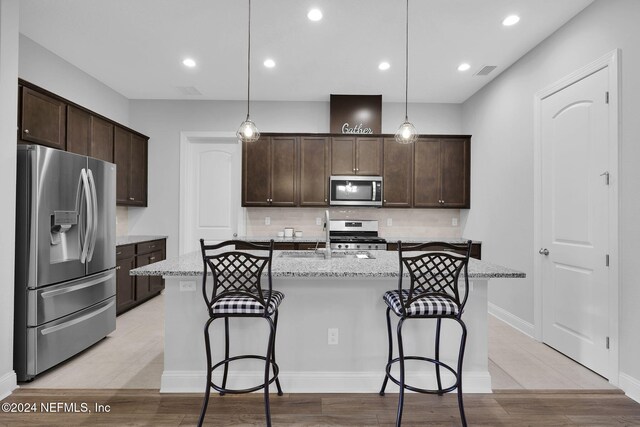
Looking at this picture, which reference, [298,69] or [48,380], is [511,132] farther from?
[48,380]

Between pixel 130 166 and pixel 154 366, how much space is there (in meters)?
2.97

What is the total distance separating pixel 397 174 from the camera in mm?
4863

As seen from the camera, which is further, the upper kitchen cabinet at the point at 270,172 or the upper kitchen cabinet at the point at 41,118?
the upper kitchen cabinet at the point at 270,172

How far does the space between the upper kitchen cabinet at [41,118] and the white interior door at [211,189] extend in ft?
6.20

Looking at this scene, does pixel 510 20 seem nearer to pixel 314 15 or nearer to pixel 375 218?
pixel 314 15

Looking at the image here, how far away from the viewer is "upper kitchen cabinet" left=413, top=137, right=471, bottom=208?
488cm

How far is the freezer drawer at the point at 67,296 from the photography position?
244 cm

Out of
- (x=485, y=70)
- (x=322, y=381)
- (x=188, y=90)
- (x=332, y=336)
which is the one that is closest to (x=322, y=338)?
(x=332, y=336)

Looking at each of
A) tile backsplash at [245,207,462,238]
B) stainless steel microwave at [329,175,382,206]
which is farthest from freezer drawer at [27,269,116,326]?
stainless steel microwave at [329,175,382,206]

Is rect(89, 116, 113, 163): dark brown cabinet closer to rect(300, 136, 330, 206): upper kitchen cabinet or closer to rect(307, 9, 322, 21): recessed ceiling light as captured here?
rect(300, 136, 330, 206): upper kitchen cabinet

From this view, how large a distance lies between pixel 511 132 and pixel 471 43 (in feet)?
3.74

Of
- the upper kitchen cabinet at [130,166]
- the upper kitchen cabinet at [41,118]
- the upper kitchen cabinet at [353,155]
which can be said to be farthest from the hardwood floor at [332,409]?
the upper kitchen cabinet at [353,155]

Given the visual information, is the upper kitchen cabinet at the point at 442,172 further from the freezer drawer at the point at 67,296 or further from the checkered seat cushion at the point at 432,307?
the freezer drawer at the point at 67,296

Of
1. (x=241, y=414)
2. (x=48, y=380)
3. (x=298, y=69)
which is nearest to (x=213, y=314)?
(x=241, y=414)
